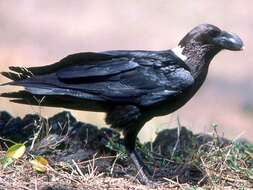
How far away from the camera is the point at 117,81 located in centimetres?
649

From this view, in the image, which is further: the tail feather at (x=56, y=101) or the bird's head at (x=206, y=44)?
the bird's head at (x=206, y=44)

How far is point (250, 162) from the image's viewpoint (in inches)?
274

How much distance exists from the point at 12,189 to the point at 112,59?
4.41ft

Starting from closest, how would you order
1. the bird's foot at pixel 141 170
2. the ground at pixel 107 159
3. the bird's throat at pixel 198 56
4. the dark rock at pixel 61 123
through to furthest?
1. the ground at pixel 107 159
2. the bird's foot at pixel 141 170
3. the bird's throat at pixel 198 56
4. the dark rock at pixel 61 123

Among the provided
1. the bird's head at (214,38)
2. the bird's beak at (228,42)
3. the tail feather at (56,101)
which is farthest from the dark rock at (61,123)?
the bird's beak at (228,42)

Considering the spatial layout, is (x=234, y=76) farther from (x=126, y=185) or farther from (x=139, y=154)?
(x=126, y=185)

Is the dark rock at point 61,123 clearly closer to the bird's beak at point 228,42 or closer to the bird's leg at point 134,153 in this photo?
the bird's leg at point 134,153

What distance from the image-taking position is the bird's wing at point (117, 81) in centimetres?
640

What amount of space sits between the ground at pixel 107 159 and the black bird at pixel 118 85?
24 cm

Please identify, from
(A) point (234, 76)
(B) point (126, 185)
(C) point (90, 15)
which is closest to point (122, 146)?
(B) point (126, 185)

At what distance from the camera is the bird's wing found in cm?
640

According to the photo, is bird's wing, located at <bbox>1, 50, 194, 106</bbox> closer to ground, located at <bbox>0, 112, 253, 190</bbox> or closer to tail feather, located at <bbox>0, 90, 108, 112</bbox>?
tail feather, located at <bbox>0, 90, 108, 112</bbox>

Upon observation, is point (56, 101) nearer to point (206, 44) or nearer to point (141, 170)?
point (141, 170)

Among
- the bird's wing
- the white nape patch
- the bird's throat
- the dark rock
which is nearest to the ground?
the dark rock
